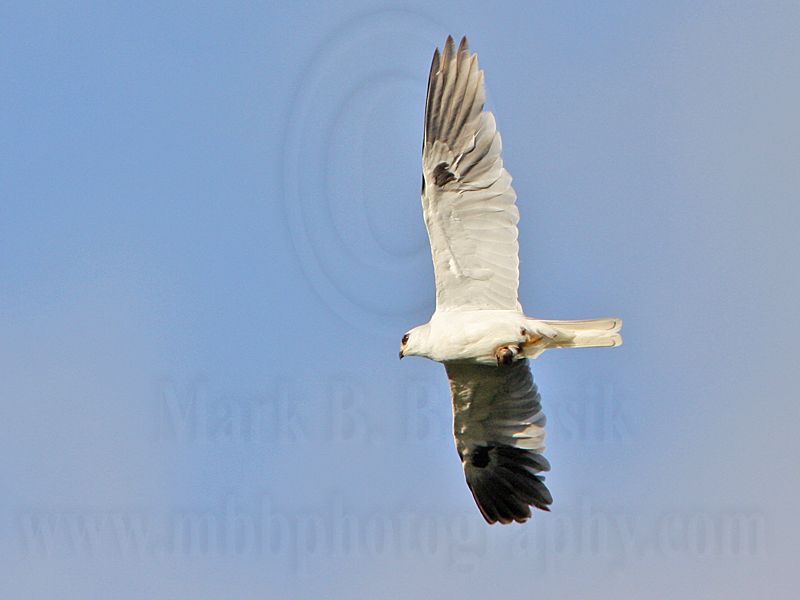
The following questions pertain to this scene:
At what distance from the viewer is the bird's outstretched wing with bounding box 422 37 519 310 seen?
13.2 meters

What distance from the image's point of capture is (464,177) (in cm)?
1320

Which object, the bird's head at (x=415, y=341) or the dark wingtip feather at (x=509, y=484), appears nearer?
the bird's head at (x=415, y=341)

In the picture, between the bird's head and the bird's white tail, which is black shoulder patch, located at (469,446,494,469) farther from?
the bird's white tail

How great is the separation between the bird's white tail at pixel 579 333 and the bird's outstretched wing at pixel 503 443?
4.04 feet

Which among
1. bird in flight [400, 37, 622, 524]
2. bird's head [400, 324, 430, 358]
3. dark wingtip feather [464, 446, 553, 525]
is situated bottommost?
dark wingtip feather [464, 446, 553, 525]

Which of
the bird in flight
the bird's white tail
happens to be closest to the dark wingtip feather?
the bird in flight

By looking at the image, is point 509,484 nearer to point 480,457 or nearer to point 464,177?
point 480,457

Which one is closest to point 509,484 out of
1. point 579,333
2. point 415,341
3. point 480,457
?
point 480,457

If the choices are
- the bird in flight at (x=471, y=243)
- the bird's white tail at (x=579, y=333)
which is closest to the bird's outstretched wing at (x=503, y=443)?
the bird in flight at (x=471, y=243)

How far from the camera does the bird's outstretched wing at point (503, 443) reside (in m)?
14.7

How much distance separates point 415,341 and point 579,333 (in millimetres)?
1585

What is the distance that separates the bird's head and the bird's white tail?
3.41 ft

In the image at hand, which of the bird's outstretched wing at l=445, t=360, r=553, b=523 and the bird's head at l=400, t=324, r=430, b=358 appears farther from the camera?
the bird's outstretched wing at l=445, t=360, r=553, b=523

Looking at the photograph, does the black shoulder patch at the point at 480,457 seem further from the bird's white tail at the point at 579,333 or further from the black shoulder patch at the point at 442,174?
the black shoulder patch at the point at 442,174
